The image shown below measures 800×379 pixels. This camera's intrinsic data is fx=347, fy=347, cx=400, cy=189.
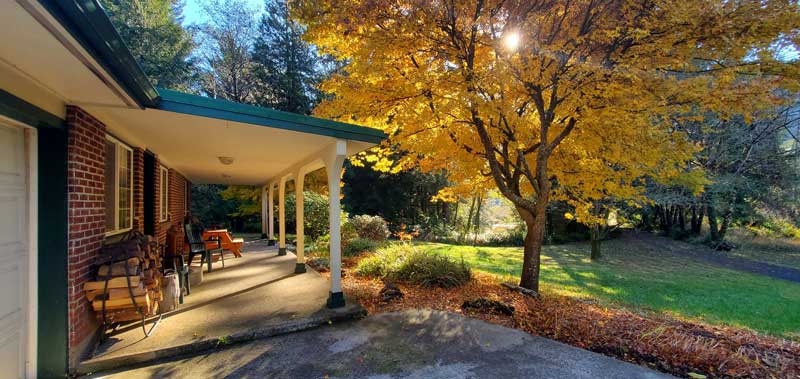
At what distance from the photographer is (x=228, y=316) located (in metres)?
4.45

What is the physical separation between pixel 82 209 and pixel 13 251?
24.5 inches

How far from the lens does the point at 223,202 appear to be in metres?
20.9

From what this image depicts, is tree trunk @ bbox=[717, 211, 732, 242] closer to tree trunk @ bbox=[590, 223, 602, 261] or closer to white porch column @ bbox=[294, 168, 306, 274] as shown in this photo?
tree trunk @ bbox=[590, 223, 602, 261]

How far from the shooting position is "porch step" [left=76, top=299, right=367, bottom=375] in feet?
10.6

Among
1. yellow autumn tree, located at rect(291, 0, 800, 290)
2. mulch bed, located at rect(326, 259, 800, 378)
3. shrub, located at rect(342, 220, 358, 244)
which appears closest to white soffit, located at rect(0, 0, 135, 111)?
yellow autumn tree, located at rect(291, 0, 800, 290)

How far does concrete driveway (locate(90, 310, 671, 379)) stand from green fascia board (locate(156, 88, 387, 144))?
2444mm

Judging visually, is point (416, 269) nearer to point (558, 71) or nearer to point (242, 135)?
point (242, 135)

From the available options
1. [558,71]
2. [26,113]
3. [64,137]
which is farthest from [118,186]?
[558,71]

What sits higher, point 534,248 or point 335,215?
point 335,215

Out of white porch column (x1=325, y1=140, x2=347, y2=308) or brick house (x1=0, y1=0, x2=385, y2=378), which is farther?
white porch column (x1=325, y1=140, x2=347, y2=308)

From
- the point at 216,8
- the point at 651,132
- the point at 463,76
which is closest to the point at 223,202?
the point at 216,8

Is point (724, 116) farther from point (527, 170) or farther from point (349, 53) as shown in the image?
point (349, 53)

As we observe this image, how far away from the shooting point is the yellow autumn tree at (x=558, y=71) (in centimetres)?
446

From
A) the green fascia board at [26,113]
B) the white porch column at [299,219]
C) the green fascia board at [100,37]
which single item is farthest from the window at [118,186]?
the white porch column at [299,219]
